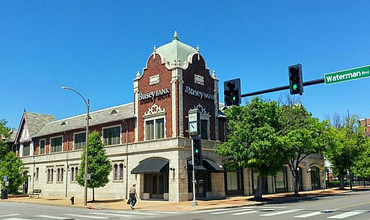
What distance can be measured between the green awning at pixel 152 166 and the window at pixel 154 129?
222cm

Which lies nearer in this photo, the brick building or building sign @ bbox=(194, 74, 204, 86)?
the brick building

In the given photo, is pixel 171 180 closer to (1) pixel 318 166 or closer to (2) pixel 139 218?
(2) pixel 139 218

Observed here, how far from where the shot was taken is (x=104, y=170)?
31984 millimetres

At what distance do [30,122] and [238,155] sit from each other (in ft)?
115

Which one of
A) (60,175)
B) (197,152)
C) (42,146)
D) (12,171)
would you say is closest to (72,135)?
(60,175)

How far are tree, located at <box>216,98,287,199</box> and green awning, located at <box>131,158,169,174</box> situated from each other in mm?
5002

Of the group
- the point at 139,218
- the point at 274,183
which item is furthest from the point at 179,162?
the point at 274,183

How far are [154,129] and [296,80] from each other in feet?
68.3

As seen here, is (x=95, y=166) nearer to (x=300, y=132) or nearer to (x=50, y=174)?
(x=50, y=174)

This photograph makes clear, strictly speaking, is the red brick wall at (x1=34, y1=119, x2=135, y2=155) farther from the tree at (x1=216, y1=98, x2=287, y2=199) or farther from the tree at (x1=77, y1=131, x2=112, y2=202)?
the tree at (x1=216, y1=98, x2=287, y2=199)

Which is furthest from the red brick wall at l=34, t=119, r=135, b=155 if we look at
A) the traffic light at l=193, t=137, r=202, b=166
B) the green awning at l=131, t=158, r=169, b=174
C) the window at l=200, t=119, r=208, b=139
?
the traffic light at l=193, t=137, r=202, b=166

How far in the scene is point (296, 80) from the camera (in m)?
13.3

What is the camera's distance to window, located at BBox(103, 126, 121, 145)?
1446 inches

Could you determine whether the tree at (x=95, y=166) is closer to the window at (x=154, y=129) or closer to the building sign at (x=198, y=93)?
the window at (x=154, y=129)
